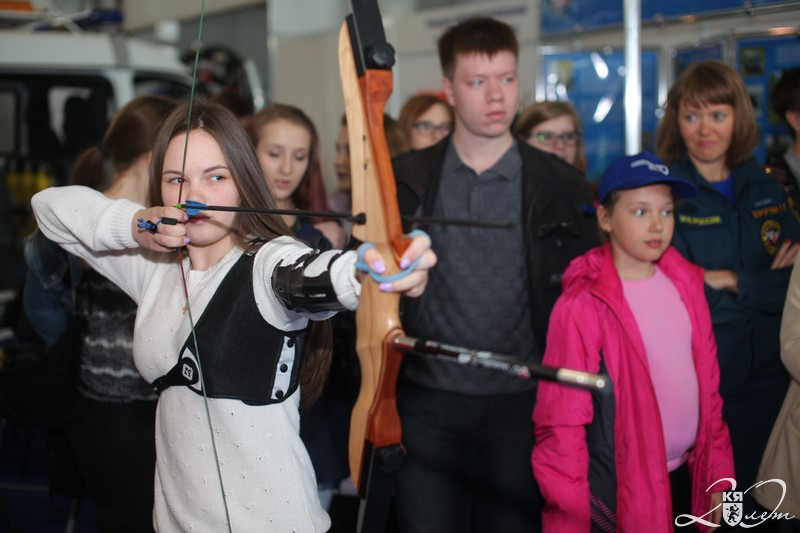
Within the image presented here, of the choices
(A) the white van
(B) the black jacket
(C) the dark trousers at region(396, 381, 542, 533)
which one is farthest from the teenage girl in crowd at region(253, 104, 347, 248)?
(A) the white van

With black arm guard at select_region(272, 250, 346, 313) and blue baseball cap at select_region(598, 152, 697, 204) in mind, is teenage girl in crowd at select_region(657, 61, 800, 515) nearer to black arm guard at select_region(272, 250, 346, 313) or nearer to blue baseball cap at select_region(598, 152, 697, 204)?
blue baseball cap at select_region(598, 152, 697, 204)

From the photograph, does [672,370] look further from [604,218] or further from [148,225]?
[148,225]

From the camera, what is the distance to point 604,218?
78.2 inches

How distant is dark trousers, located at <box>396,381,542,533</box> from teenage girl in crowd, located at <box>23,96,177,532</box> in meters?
0.64

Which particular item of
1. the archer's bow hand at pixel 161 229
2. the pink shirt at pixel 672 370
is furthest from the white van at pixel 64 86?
the pink shirt at pixel 672 370

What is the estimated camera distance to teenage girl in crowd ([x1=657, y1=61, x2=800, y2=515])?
77.5 inches

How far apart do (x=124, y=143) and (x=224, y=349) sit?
0.96 metres

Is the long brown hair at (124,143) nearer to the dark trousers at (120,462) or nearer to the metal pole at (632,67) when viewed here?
the dark trousers at (120,462)

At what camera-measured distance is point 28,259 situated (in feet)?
6.89

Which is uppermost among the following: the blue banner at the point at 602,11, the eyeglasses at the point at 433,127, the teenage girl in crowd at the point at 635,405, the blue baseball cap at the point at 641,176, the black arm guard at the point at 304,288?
the blue banner at the point at 602,11

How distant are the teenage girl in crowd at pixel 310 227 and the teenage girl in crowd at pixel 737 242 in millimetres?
922

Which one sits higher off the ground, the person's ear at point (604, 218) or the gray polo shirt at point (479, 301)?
the person's ear at point (604, 218)

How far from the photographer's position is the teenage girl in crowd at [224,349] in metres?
1.31

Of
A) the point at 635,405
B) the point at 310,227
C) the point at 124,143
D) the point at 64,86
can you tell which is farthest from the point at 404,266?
the point at 64,86
